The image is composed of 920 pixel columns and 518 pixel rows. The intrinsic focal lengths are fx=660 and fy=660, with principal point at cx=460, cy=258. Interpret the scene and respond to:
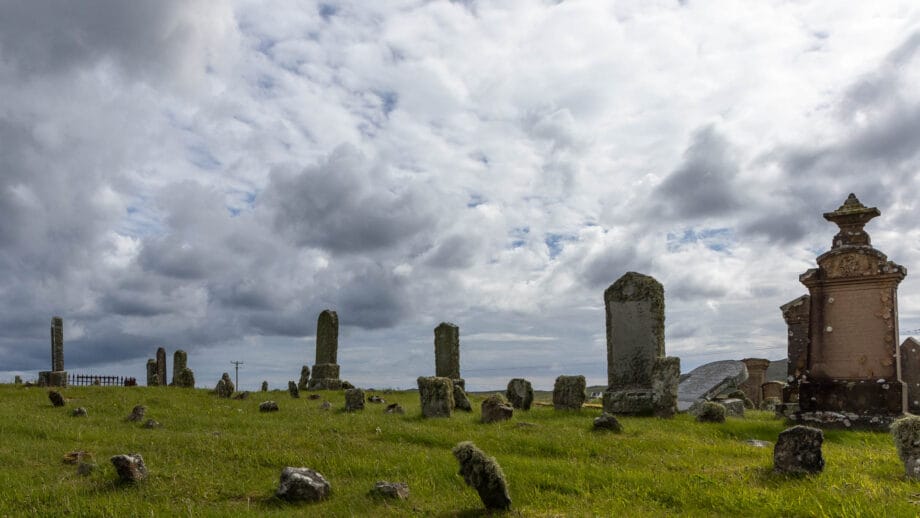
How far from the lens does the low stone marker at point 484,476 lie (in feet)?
25.0

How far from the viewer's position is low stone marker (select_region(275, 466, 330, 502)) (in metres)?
8.59

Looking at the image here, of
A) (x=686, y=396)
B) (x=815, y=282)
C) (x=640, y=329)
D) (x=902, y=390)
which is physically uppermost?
(x=815, y=282)

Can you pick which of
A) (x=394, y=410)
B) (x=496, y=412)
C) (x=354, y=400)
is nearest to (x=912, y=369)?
(x=496, y=412)

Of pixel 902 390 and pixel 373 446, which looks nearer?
pixel 373 446

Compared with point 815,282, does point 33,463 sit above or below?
below

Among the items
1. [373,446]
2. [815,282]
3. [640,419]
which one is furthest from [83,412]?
[815,282]

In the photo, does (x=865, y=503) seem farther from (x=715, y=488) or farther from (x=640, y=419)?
(x=640, y=419)

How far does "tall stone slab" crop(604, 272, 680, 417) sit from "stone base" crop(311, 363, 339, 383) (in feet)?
51.0

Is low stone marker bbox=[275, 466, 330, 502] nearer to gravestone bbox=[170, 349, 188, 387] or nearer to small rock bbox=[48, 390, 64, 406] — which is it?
small rock bbox=[48, 390, 64, 406]

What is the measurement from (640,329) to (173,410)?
1385cm

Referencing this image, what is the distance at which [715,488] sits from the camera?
839 centimetres

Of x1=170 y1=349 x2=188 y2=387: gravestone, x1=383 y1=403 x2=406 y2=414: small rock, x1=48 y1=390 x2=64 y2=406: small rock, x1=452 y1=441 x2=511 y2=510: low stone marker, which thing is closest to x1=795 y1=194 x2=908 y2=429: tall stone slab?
x1=383 y1=403 x2=406 y2=414: small rock

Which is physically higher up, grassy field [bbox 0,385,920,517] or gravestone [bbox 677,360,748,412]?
grassy field [bbox 0,385,920,517]

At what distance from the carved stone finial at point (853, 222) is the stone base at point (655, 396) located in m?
5.24
